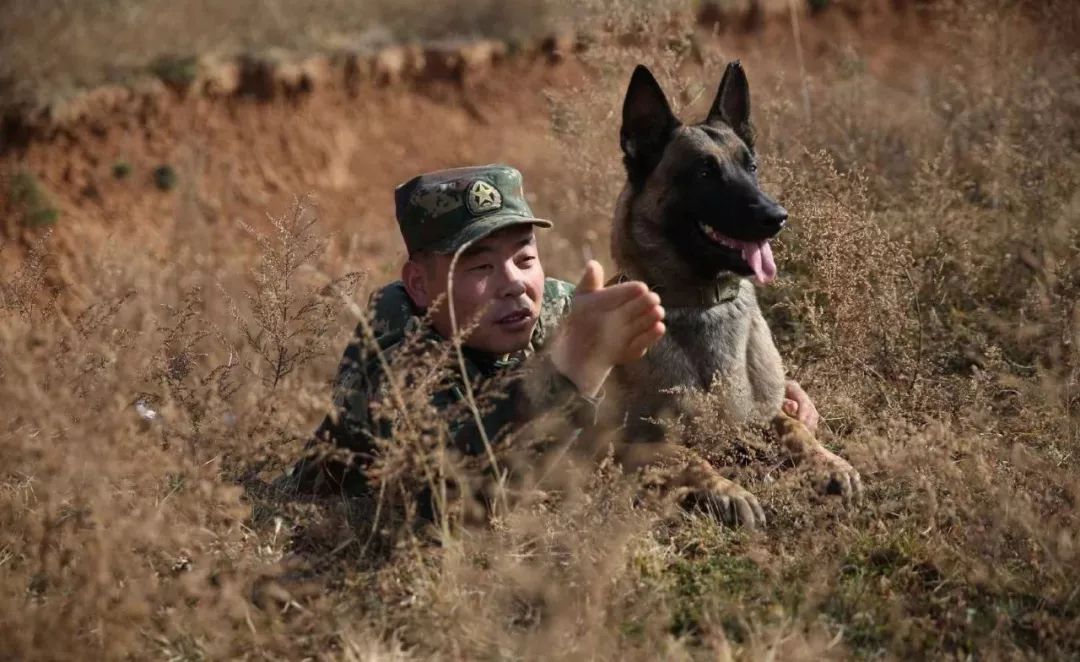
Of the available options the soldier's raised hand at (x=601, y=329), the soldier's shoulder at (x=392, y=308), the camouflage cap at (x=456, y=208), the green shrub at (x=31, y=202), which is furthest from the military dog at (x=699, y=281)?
the green shrub at (x=31, y=202)

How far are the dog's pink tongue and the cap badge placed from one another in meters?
0.97

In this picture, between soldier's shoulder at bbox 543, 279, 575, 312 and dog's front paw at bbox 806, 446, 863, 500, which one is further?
soldier's shoulder at bbox 543, 279, 575, 312

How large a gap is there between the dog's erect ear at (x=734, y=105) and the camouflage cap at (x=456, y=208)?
100 cm

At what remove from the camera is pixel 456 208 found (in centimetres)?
390

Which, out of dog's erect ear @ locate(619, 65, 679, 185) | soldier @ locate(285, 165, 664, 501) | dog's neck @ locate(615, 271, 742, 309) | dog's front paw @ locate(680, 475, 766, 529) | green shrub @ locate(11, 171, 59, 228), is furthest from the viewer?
green shrub @ locate(11, 171, 59, 228)

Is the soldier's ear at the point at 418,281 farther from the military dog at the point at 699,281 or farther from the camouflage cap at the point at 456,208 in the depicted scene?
the military dog at the point at 699,281

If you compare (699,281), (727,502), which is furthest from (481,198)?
(727,502)

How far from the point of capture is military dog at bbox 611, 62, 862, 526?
3.75 m

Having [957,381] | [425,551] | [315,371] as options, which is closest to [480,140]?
[315,371]

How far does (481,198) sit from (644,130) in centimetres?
83

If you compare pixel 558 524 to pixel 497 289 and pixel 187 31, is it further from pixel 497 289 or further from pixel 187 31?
pixel 187 31

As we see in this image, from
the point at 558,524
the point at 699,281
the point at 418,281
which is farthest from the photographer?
the point at 418,281

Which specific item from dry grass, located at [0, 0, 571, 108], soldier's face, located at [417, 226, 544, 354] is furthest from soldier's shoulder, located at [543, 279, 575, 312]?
dry grass, located at [0, 0, 571, 108]

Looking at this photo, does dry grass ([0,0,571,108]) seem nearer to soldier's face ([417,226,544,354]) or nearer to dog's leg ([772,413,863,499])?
soldier's face ([417,226,544,354])
